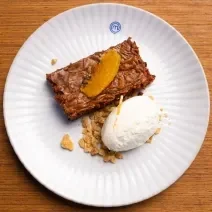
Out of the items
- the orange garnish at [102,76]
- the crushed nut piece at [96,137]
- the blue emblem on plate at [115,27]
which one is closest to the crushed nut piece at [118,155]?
the crushed nut piece at [96,137]

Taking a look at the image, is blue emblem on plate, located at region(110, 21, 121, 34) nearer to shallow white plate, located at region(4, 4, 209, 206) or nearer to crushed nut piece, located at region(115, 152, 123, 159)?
shallow white plate, located at region(4, 4, 209, 206)

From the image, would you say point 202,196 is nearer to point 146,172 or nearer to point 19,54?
point 146,172

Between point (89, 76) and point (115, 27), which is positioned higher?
point (115, 27)

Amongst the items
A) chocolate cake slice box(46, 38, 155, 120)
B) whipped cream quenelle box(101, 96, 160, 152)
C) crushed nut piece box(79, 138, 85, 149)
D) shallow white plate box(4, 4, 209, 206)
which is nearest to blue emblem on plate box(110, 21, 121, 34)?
shallow white plate box(4, 4, 209, 206)

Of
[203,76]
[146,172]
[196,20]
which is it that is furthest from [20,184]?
[196,20]

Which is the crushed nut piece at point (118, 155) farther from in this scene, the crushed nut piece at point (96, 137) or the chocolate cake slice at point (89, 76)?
the chocolate cake slice at point (89, 76)

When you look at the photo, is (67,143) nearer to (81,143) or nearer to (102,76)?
(81,143)

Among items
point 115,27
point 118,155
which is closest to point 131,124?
point 118,155
